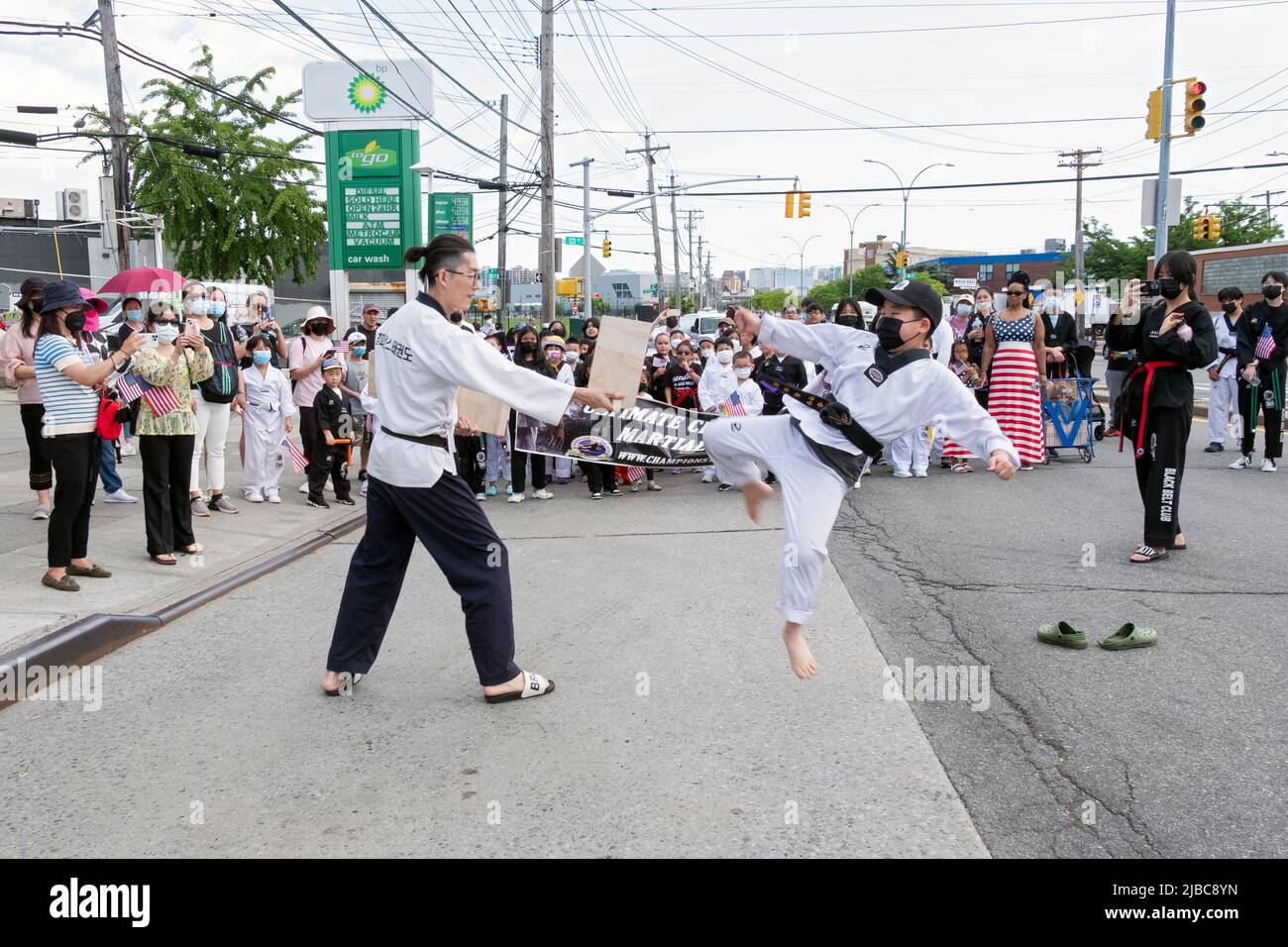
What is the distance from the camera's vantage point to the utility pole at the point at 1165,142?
2156 cm

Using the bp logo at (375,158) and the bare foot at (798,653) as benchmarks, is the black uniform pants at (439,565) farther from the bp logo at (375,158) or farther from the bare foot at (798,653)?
the bp logo at (375,158)

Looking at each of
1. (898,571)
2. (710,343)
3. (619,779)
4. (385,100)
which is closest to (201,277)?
(385,100)

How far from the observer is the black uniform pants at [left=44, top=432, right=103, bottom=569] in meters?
6.45

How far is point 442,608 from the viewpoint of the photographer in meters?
6.57

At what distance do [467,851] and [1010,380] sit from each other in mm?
9984

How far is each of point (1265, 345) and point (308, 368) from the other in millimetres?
10631

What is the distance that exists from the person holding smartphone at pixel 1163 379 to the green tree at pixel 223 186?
81.8 feet

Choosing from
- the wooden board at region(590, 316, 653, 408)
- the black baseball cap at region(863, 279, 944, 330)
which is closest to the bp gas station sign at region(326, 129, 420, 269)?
the wooden board at region(590, 316, 653, 408)

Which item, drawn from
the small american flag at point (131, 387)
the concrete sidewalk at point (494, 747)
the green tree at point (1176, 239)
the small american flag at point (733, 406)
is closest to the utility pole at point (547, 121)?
the small american flag at point (733, 406)

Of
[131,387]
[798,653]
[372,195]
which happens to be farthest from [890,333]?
[372,195]

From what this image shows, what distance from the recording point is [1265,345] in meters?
11.8

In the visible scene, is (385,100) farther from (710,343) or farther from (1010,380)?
(1010,380)

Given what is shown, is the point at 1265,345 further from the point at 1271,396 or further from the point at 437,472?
the point at 437,472

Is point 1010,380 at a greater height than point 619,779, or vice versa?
point 1010,380
